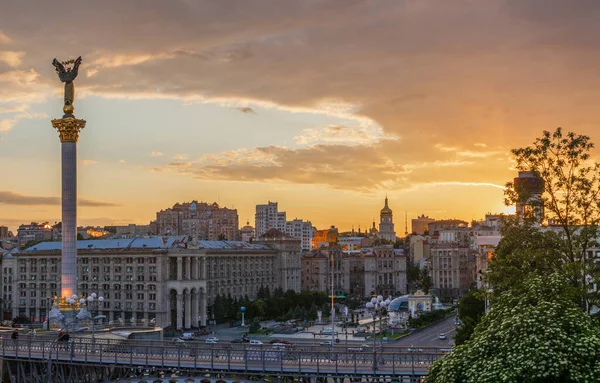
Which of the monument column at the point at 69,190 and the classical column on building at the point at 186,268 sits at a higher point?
the monument column at the point at 69,190

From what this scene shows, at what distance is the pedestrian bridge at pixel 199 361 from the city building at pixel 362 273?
Answer: 11039cm

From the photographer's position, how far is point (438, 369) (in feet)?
89.5

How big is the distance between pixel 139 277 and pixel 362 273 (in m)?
71.9

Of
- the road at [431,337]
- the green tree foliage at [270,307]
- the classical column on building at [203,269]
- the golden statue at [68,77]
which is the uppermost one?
the golden statue at [68,77]

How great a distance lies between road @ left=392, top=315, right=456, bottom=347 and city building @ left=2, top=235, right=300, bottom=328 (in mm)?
27622

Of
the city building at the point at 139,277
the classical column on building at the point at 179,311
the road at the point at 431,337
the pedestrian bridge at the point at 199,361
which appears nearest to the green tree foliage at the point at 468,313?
the road at the point at 431,337

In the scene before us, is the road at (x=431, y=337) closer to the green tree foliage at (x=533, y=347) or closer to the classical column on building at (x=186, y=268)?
the classical column on building at (x=186, y=268)

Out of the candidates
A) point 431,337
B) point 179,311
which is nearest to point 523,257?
point 431,337

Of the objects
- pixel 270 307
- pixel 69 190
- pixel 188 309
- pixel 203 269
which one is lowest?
pixel 270 307

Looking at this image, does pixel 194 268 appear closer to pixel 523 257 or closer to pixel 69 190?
pixel 69 190

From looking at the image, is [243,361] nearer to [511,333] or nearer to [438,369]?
[438,369]

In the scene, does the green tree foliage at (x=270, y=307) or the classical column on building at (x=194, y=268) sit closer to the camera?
the classical column on building at (x=194, y=268)

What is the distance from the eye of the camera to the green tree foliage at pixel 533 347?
24078 mm

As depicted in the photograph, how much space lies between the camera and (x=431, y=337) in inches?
3543
